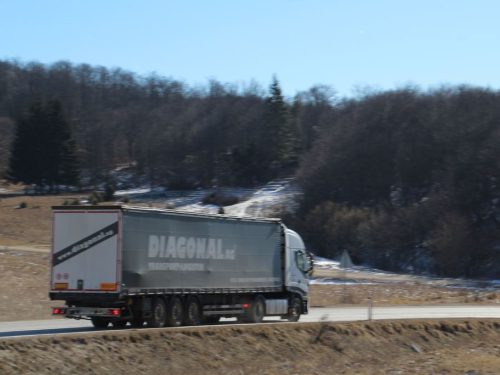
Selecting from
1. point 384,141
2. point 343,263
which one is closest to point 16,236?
point 343,263

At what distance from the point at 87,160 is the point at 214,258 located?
81.6 meters

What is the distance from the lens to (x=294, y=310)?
27.1 m

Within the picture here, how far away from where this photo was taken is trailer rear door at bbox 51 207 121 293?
19984 mm

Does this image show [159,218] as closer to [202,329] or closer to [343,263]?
[202,329]

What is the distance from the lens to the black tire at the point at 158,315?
2094cm

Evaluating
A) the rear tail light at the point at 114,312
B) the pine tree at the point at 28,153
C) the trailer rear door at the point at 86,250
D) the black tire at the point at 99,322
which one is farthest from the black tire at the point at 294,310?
the pine tree at the point at 28,153

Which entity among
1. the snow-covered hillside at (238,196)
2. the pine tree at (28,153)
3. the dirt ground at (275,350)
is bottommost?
the dirt ground at (275,350)

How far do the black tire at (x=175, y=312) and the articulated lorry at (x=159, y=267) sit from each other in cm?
3

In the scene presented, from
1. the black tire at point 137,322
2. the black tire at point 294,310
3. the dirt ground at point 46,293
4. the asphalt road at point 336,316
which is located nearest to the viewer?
the asphalt road at point 336,316

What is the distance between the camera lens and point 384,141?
82625 millimetres

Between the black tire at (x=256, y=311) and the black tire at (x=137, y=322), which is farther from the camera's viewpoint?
the black tire at (x=256, y=311)

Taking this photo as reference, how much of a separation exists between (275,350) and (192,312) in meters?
2.84

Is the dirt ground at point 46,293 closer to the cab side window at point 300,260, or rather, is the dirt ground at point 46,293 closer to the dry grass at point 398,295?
the dry grass at point 398,295

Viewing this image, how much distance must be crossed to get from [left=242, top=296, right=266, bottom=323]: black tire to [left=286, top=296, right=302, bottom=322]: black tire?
4.95ft
